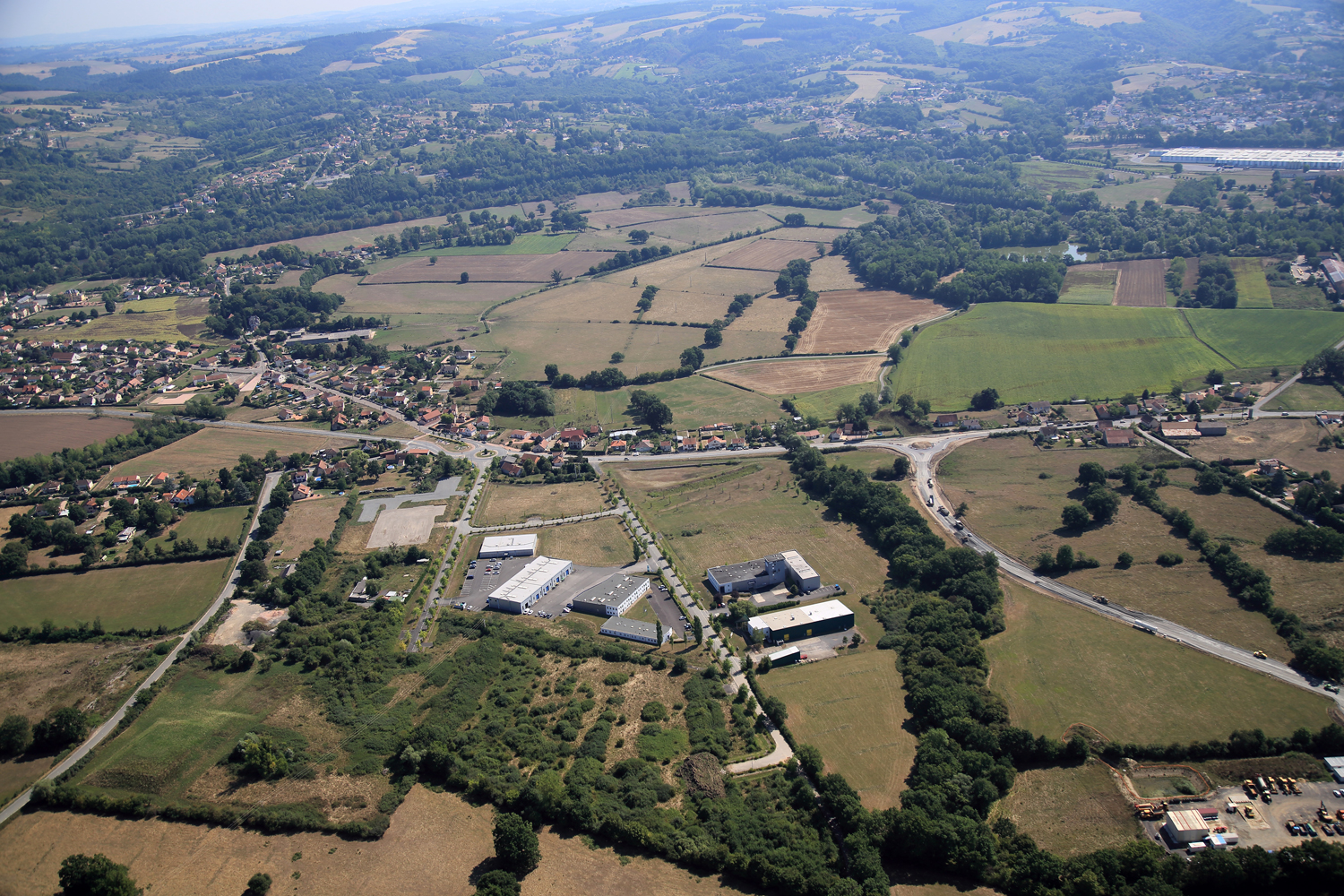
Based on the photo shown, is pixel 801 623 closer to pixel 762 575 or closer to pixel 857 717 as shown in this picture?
pixel 762 575

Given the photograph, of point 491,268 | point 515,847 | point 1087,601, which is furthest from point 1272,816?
point 491,268

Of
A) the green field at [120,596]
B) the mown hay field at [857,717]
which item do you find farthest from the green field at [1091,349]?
the green field at [120,596]

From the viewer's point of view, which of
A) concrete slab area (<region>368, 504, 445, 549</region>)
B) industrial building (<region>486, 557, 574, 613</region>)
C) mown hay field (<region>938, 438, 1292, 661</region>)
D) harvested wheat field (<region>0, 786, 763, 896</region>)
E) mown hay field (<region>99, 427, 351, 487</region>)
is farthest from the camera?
mown hay field (<region>99, 427, 351, 487</region>)

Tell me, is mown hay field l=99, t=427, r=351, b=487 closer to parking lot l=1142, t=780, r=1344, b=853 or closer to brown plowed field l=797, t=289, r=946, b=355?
brown plowed field l=797, t=289, r=946, b=355

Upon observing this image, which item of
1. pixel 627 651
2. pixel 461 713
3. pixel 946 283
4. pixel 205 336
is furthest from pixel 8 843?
pixel 946 283

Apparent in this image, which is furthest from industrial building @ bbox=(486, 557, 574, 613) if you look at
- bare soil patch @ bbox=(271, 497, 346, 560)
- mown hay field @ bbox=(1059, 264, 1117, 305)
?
mown hay field @ bbox=(1059, 264, 1117, 305)

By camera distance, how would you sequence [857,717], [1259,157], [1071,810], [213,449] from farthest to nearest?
[1259,157], [213,449], [857,717], [1071,810]

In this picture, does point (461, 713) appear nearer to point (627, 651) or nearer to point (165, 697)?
point (627, 651)
